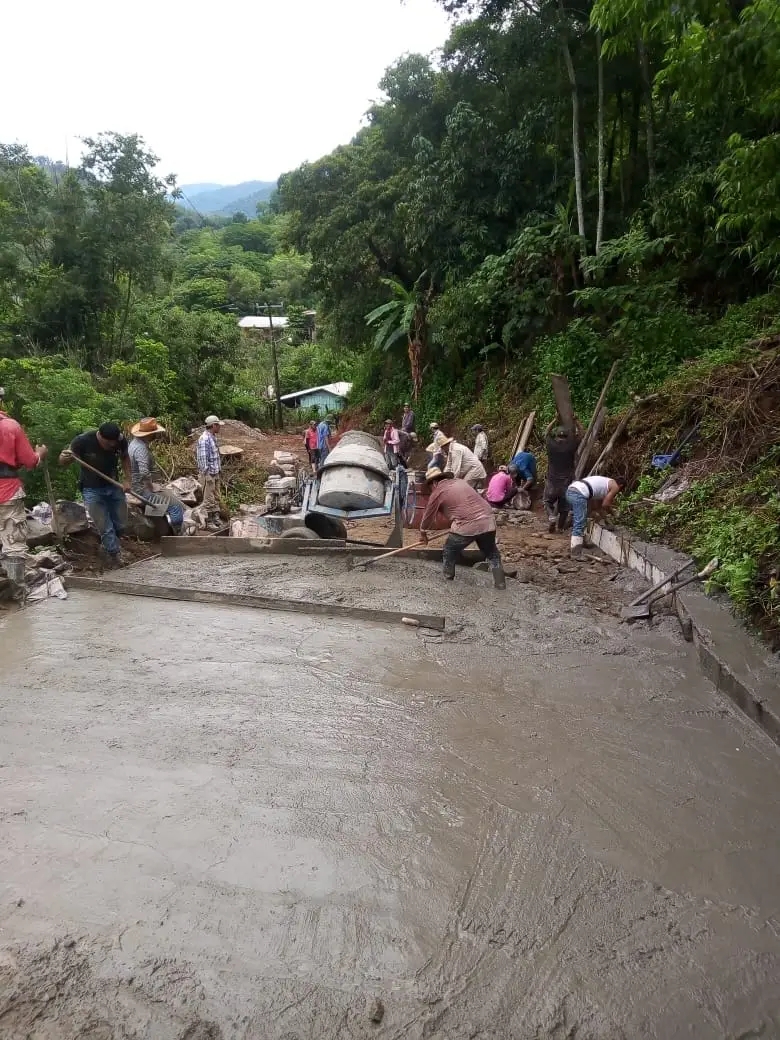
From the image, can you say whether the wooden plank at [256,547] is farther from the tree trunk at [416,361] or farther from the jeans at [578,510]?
the tree trunk at [416,361]

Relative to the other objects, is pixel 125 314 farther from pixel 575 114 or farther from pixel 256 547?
pixel 256 547

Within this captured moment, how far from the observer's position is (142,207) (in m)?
18.4

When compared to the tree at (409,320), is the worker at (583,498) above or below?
below

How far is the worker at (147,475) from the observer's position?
848 cm

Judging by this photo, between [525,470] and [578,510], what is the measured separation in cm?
363

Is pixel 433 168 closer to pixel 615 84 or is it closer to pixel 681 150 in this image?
pixel 615 84

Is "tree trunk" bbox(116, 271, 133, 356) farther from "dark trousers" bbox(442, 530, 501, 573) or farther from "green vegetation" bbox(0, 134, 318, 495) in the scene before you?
"dark trousers" bbox(442, 530, 501, 573)

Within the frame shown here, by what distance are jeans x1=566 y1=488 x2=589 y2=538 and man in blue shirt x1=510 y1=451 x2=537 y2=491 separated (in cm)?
347

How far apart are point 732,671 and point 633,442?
6149 millimetres

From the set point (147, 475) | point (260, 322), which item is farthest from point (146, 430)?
point (260, 322)

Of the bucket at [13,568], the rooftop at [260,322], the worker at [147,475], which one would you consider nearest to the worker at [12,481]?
the bucket at [13,568]

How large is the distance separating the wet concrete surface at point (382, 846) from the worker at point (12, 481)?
6.28 ft

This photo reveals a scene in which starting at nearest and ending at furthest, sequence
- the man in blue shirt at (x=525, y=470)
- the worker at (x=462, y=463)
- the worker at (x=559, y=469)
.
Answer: the worker at (x=559, y=469) < the worker at (x=462, y=463) < the man in blue shirt at (x=525, y=470)

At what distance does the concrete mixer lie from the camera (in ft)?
28.5
